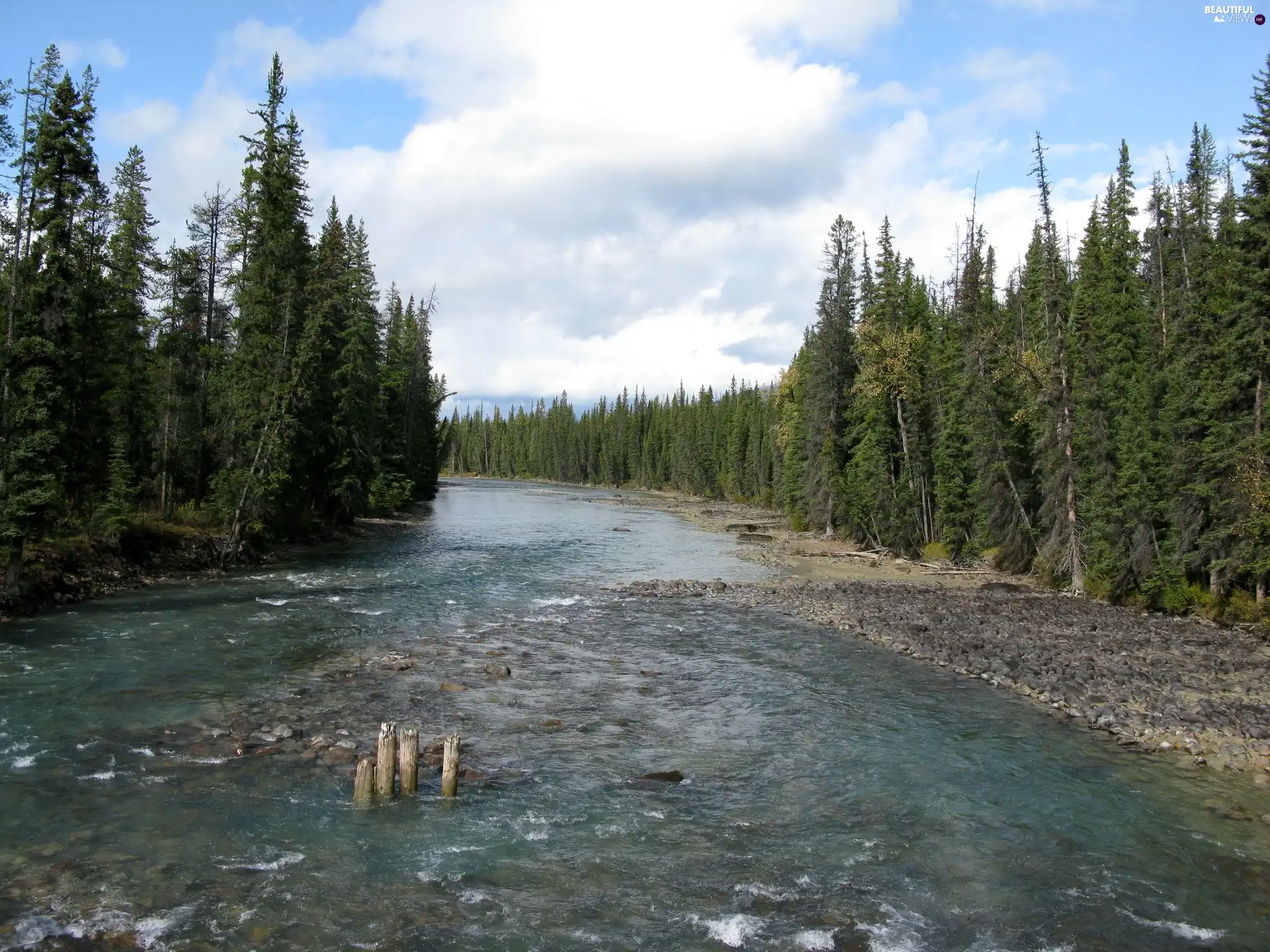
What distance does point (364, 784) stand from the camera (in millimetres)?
12438

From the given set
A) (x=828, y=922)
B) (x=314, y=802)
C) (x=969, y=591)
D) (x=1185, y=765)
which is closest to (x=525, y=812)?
(x=314, y=802)

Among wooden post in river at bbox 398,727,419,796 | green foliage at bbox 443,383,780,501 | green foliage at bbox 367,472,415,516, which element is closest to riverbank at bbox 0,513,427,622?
wooden post in river at bbox 398,727,419,796

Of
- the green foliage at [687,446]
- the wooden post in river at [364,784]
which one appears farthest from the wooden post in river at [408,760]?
the green foliage at [687,446]

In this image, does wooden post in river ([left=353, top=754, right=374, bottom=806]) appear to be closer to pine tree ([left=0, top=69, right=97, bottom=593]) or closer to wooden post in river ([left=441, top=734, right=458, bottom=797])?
wooden post in river ([left=441, top=734, right=458, bottom=797])

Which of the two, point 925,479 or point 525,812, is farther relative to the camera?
point 925,479

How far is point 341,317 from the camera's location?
5197 centimetres

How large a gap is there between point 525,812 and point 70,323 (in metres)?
23.8

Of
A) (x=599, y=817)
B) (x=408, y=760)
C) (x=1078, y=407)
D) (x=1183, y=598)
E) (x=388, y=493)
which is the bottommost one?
(x=599, y=817)

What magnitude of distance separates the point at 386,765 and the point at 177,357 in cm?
3780

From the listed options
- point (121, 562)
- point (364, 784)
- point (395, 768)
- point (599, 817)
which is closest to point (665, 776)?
point (599, 817)

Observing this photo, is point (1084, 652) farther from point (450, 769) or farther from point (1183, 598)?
point (450, 769)

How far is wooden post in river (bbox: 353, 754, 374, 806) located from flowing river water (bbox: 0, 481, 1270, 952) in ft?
0.96

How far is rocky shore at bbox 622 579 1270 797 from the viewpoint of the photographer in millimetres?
→ 16891

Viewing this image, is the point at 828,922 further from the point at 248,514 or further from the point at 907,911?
the point at 248,514
